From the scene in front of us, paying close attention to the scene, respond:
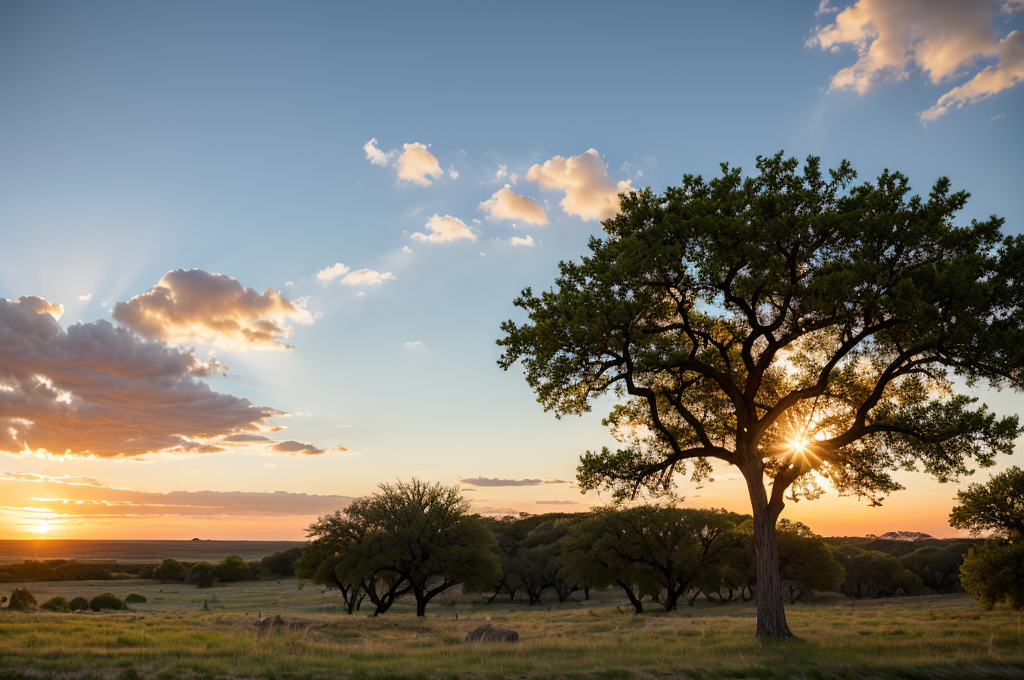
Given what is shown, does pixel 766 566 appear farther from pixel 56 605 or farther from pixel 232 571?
pixel 232 571

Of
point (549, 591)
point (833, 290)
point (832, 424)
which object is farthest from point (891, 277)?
point (549, 591)

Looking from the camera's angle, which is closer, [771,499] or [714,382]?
[771,499]

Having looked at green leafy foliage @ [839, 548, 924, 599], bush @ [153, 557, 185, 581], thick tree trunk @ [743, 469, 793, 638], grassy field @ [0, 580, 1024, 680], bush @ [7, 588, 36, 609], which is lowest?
bush @ [153, 557, 185, 581]

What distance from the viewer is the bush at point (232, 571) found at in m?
96.2

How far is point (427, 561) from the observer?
45.2 meters

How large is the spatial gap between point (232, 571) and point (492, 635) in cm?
9374

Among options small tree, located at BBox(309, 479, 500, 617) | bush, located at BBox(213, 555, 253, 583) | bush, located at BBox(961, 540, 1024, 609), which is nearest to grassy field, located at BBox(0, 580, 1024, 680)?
bush, located at BBox(961, 540, 1024, 609)

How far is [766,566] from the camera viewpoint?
1969cm

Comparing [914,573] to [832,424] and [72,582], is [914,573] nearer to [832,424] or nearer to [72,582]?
[832,424]

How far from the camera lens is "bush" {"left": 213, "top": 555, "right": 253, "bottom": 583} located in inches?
3787

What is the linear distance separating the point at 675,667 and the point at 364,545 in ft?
118

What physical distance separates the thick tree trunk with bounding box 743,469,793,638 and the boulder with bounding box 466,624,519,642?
8870 millimetres

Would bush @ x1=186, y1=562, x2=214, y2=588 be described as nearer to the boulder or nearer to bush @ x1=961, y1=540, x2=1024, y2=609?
the boulder

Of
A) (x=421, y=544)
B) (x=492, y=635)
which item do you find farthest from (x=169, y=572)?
(x=492, y=635)
